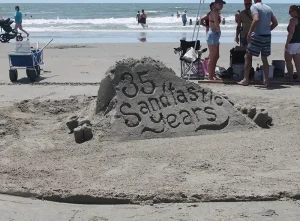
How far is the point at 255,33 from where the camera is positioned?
31.6 feet

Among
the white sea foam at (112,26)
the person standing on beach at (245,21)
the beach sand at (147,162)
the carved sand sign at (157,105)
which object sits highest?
the person standing on beach at (245,21)

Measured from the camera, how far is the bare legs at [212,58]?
10.3m

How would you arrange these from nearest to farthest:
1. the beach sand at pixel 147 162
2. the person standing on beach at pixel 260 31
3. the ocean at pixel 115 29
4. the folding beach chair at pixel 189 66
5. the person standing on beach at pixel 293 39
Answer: the beach sand at pixel 147 162
the person standing on beach at pixel 260 31
the person standing on beach at pixel 293 39
the folding beach chair at pixel 189 66
the ocean at pixel 115 29

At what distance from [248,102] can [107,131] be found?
281cm

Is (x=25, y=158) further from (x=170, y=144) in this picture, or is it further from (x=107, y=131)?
(x=170, y=144)

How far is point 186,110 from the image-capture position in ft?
22.0

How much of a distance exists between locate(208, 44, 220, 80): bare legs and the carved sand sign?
3374 millimetres

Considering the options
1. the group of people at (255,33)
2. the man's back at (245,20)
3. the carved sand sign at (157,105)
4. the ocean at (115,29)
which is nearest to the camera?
the carved sand sign at (157,105)

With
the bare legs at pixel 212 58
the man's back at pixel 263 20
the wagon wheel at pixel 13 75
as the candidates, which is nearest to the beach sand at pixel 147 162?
the man's back at pixel 263 20

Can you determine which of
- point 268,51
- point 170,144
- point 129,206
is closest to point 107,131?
point 170,144

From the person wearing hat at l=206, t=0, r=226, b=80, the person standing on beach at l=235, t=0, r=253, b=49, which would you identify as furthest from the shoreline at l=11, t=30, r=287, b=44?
the person wearing hat at l=206, t=0, r=226, b=80

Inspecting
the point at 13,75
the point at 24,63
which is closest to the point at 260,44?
the point at 24,63

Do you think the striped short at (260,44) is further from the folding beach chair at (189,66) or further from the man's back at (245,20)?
the folding beach chair at (189,66)

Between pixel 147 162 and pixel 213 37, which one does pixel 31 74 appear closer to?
pixel 213 37
